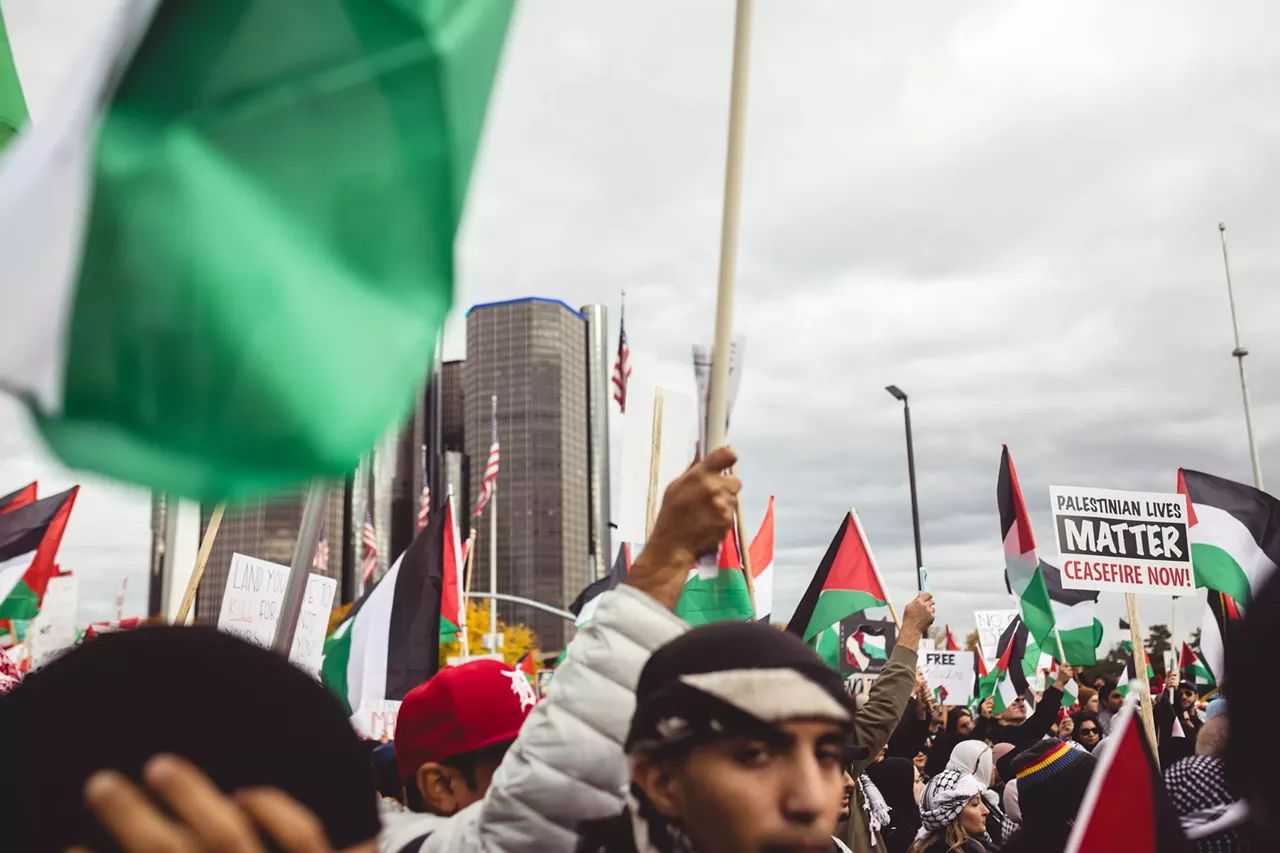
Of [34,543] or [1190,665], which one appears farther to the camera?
[1190,665]

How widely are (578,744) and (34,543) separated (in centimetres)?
873

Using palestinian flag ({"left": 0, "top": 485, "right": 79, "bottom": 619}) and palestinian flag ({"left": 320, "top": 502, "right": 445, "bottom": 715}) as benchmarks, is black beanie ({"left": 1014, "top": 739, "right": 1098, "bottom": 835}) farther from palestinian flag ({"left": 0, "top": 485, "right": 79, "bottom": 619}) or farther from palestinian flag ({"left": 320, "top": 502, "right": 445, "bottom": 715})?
palestinian flag ({"left": 0, "top": 485, "right": 79, "bottom": 619})

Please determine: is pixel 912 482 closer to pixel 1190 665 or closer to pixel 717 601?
pixel 1190 665

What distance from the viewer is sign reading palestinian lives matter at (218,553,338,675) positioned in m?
6.58

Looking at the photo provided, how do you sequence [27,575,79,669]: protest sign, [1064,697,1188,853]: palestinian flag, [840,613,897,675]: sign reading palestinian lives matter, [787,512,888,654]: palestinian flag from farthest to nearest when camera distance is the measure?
[840,613,897,675]: sign reading palestinian lives matter < [27,575,79,669]: protest sign < [787,512,888,654]: palestinian flag < [1064,697,1188,853]: palestinian flag

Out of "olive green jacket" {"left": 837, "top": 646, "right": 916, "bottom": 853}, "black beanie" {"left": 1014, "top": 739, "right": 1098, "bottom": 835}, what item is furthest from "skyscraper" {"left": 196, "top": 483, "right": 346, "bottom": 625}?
"black beanie" {"left": 1014, "top": 739, "right": 1098, "bottom": 835}

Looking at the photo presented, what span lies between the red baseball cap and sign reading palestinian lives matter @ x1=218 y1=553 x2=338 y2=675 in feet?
13.1

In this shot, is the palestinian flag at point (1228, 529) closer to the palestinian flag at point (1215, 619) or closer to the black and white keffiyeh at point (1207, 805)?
the palestinian flag at point (1215, 619)

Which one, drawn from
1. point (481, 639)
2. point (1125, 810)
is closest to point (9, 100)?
point (1125, 810)

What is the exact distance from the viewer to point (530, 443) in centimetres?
9188

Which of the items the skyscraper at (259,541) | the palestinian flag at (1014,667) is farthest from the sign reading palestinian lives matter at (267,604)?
the skyscraper at (259,541)

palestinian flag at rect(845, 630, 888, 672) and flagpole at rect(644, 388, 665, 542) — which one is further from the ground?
flagpole at rect(644, 388, 665, 542)

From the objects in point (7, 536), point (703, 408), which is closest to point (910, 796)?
point (703, 408)

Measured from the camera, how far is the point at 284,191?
1556 millimetres
